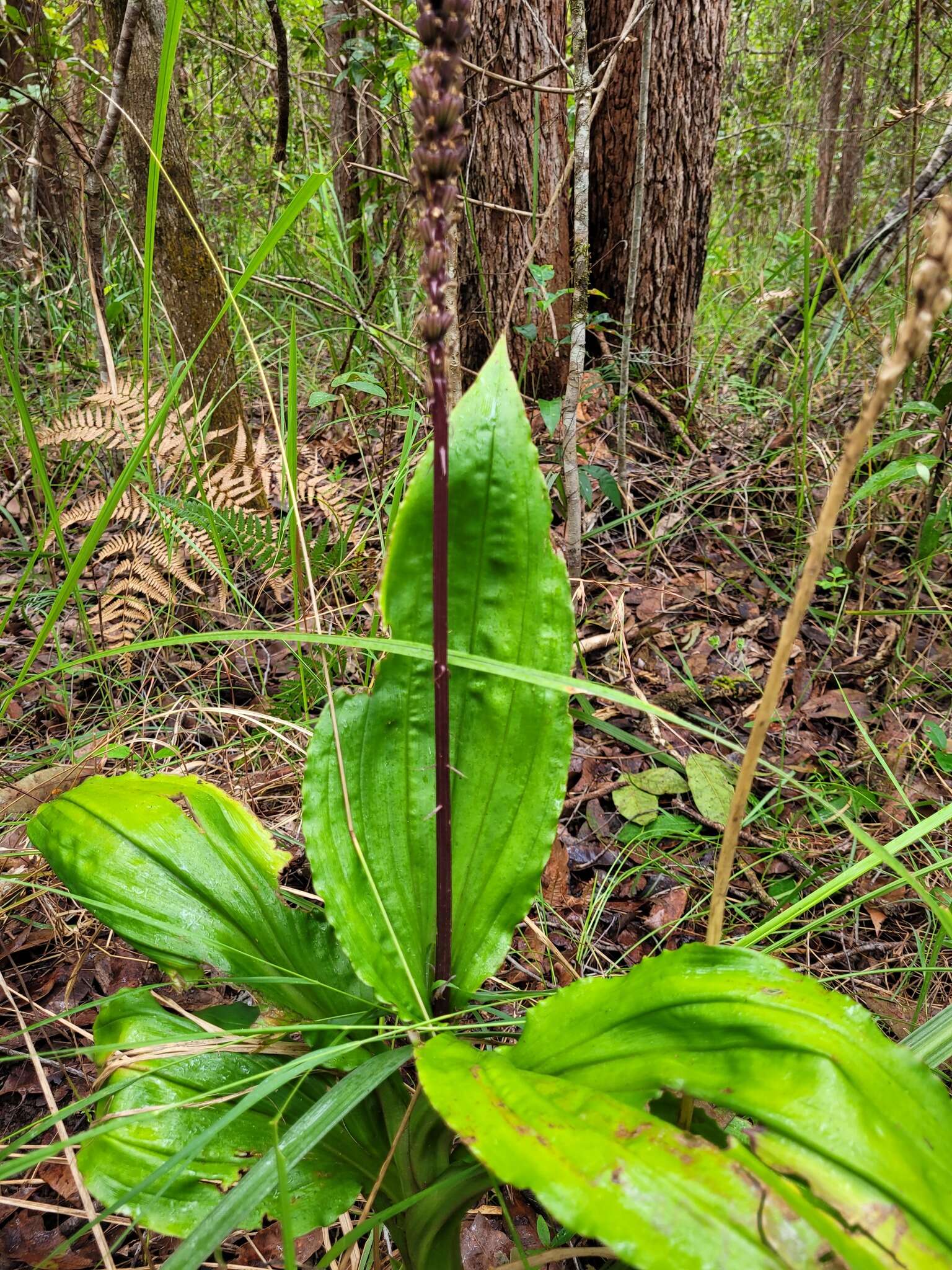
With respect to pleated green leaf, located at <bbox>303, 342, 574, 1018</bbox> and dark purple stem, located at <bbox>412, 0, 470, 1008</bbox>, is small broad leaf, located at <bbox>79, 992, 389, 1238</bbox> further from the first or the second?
dark purple stem, located at <bbox>412, 0, 470, 1008</bbox>

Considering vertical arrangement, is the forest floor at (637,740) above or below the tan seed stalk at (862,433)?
below

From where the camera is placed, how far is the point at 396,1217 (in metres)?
0.93

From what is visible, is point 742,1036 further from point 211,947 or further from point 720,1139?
point 211,947

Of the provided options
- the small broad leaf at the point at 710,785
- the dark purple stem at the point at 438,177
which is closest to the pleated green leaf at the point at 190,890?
the dark purple stem at the point at 438,177

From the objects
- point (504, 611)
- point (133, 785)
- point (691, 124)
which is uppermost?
point (691, 124)

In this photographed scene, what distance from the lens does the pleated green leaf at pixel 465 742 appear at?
95 centimetres

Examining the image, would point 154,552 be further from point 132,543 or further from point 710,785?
point 710,785

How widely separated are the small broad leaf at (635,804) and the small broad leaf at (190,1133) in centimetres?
83

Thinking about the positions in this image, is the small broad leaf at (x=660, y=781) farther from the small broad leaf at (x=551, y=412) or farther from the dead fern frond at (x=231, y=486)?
the dead fern frond at (x=231, y=486)

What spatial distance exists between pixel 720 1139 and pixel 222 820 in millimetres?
721

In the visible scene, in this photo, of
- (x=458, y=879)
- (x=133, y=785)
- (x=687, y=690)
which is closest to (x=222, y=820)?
(x=133, y=785)

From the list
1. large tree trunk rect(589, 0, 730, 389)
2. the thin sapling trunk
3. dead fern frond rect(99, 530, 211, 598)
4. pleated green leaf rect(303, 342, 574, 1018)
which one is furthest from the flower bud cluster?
large tree trunk rect(589, 0, 730, 389)

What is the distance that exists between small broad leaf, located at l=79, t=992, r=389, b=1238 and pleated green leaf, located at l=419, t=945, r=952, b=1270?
0.29 metres

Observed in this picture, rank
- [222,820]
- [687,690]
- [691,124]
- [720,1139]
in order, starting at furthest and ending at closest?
[691,124], [687,690], [222,820], [720,1139]
